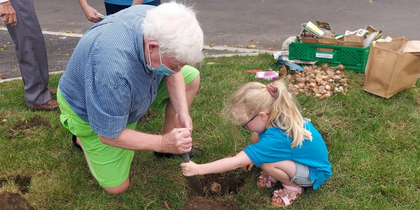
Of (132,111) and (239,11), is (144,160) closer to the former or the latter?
(132,111)

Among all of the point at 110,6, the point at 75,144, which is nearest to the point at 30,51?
the point at 110,6

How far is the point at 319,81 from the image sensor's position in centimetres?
371

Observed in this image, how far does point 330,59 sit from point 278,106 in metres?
2.40

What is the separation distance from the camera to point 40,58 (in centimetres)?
349

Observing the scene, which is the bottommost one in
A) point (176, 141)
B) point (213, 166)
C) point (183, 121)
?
point (213, 166)

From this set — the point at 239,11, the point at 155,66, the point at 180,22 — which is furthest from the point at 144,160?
the point at 239,11

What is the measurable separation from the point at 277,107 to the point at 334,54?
237 cm

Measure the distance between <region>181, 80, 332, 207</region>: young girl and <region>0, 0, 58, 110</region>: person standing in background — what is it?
7.03 ft

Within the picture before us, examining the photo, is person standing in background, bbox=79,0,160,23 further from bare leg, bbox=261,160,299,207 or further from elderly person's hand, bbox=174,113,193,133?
bare leg, bbox=261,160,299,207

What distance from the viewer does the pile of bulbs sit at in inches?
143

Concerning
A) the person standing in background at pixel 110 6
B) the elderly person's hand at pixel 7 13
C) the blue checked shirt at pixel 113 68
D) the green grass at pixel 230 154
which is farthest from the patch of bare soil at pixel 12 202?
the person standing in background at pixel 110 6

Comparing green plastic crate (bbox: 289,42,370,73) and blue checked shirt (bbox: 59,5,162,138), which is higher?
blue checked shirt (bbox: 59,5,162,138)

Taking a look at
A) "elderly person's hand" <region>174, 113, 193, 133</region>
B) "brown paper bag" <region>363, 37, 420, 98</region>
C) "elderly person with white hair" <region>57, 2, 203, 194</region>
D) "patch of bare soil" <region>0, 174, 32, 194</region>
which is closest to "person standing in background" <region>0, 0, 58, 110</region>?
"patch of bare soil" <region>0, 174, 32, 194</region>

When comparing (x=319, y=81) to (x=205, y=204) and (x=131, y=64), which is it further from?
(x=131, y=64)
